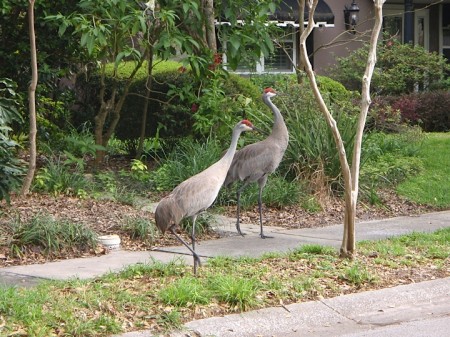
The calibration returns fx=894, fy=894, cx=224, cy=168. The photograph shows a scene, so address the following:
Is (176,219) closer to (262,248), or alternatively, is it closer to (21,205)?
(262,248)

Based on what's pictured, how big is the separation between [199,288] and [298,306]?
0.85 meters

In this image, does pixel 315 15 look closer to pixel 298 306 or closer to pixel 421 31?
pixel 421 31

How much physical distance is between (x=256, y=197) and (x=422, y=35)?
683 inches

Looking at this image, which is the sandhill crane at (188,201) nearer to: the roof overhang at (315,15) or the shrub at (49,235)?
the shrub at (49,235)

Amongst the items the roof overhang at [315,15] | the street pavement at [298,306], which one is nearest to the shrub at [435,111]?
the roof overhang at [315,15]

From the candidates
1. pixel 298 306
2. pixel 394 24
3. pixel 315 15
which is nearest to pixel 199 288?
pixel 298 306

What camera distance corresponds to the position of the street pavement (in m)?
7.07

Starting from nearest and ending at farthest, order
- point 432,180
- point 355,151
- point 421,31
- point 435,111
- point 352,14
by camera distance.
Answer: point 355,151
point 432,180
point 435,111
point 352,14
point 421,31

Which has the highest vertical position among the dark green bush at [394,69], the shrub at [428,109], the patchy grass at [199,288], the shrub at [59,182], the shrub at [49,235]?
the dark green bush at [394,69]

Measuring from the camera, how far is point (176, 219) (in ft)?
27.0

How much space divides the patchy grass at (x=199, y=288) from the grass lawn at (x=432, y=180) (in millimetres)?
3598

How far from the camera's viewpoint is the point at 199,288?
7383 mm

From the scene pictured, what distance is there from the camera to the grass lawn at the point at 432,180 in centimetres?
1309

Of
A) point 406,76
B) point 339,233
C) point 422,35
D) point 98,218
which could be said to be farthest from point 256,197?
point 422,35
